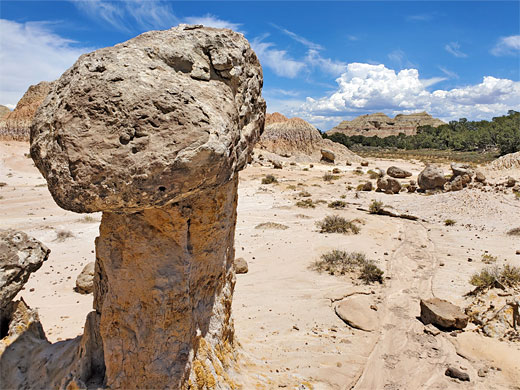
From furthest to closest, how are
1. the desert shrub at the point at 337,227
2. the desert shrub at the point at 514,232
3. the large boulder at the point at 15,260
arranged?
the desert shrub at the point at 337,227
the desert shrub at the point at 514,232
the large boulder at the point at 15,260

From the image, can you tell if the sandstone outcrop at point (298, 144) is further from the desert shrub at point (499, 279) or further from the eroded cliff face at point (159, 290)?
the eroded cliff face at point (159, 290)

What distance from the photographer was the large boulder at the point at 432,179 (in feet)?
55.3

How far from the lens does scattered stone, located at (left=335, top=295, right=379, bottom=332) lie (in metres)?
5.21

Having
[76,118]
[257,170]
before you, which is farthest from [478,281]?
[257,170]

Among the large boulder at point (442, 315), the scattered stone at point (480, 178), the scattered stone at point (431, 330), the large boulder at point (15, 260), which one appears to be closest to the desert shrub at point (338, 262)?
the large boulder at point (442, 315)

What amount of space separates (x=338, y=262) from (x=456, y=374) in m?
3.43

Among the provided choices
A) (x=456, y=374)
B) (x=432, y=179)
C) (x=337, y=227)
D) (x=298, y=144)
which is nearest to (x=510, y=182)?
(x=432, y=179)

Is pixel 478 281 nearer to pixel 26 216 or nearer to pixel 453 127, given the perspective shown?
pixel 26 216

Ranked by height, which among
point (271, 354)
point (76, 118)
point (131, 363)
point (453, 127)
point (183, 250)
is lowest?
point (271, 354)

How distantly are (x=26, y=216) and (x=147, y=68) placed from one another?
442 inches

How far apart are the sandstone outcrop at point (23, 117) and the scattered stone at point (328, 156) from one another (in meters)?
23.7

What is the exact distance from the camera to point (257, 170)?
24859mm

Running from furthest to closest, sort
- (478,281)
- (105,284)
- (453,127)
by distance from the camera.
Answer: (453,127) < (478,281) < (105,284)

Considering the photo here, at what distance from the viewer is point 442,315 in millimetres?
5160
